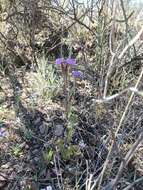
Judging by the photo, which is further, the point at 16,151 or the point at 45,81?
the point at 45,81

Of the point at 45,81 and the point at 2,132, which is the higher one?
the point at 45,81

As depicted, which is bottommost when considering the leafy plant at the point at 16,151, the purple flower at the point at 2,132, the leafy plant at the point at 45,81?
the leafy plant at the point at 16,151

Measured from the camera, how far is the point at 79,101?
277 cm

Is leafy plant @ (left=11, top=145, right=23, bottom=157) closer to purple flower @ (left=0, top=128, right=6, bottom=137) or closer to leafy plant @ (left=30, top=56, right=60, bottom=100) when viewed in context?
purple flower @ (left=0, top=128, right=6, bottom=137)

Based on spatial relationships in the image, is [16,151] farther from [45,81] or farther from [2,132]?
[45,81]

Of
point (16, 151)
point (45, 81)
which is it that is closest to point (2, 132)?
point (16, 151)

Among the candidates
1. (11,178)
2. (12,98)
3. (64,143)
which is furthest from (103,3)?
(11,178)

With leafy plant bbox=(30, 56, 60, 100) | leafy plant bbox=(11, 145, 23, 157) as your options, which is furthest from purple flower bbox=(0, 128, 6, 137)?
leafy plant bbox=(30, 56, 60, 100)

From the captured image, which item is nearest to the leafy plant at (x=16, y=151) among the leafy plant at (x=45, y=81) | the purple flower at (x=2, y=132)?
the purple flower at (x=2, y=132)

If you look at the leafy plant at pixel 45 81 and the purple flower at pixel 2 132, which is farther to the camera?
the leafy plant at pixel 45 81

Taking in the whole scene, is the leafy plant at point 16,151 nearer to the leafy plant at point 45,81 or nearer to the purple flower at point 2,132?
the purple flower at point 2,132

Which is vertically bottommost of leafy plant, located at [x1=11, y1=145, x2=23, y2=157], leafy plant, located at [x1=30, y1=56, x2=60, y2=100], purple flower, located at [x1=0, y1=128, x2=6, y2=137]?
leafy plant, located at [x1=11, y1=145, x2=23, y2=157]

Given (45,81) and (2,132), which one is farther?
(45,81)

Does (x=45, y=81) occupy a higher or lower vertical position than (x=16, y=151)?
higher
